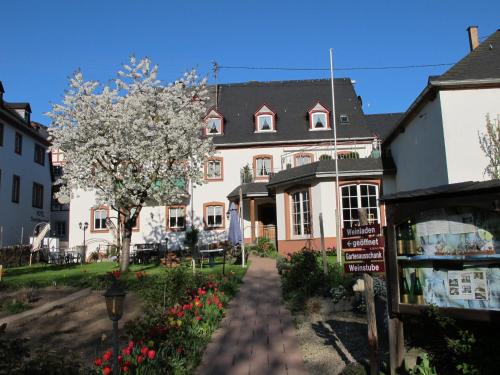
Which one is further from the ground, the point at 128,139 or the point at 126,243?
the point at 128,139

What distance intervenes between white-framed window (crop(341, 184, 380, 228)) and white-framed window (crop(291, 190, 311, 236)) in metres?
1.60

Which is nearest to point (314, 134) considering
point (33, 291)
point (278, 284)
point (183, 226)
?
point (183, 226)

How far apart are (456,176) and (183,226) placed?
59.2ft

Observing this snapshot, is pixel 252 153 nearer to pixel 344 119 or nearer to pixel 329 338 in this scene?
pixel 344 119

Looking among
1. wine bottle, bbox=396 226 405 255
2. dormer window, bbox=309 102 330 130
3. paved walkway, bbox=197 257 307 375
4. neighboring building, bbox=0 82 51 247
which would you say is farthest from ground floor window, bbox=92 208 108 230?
wine bottle, bbox=396 226 405 255

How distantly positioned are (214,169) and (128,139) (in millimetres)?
11360

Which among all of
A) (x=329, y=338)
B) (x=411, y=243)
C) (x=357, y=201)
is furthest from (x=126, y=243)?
(x=411, y=243)

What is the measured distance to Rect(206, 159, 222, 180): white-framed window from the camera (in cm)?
3010

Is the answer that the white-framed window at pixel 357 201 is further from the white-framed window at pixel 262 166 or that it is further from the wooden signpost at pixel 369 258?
the wooden signpost at pixel 369 258

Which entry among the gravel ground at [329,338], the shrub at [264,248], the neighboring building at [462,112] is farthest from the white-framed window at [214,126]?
the gravel ground at [329,338]

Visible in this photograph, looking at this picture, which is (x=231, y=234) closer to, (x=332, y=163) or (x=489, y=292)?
(x=332, y=163)

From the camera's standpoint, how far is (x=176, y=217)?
2964 cm

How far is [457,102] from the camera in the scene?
15.6m

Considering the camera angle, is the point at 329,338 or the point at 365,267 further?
the point at 329,338
